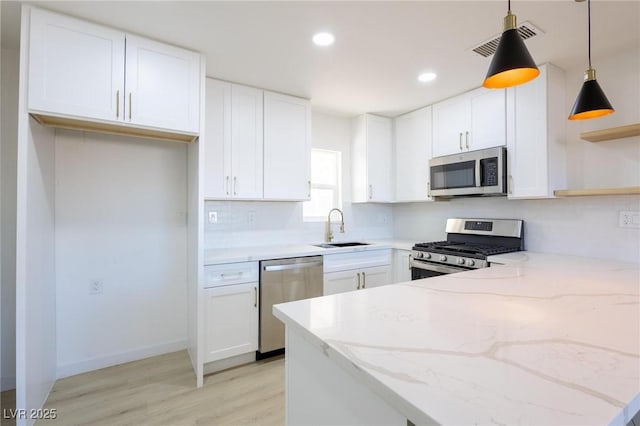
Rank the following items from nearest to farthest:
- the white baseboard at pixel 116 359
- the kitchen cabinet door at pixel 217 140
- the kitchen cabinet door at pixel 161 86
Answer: the kitchen cabinet door at pixel 161 86, the white baseboard at pixel 116 359, the kitchen cabinet door at pixel 217 140

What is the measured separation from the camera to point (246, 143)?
2.76 metres

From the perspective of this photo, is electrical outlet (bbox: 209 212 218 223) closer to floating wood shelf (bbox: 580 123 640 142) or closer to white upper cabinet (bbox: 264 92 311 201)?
white upper cabinet (bbox: 264 92 311 201)

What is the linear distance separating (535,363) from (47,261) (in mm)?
2730

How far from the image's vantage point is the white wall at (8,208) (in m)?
2.10

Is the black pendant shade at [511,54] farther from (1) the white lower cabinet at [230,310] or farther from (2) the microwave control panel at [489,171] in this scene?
(1) the white lower cabinet at [230,310]

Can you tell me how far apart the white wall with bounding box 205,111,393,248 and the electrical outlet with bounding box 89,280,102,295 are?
0.88 meters

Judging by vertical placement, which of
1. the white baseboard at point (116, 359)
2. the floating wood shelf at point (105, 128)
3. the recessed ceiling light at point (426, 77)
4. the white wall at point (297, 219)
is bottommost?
the white baseboard at point (116, 359)

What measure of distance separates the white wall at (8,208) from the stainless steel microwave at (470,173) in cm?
348

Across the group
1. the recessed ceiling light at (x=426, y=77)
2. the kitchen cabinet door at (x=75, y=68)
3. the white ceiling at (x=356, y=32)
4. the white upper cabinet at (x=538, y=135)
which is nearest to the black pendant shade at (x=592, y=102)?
the white ceiling at (x=356, y=32)

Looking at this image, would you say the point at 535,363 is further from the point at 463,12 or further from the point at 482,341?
the point at 463,12

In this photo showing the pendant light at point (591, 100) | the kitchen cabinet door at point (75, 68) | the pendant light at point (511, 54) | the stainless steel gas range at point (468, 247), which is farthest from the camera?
the stainless steel gas range at point (468, 247)

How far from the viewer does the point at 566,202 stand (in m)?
2.48

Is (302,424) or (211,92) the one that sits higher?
(211,92)

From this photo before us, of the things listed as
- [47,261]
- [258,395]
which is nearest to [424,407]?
[258,395]
